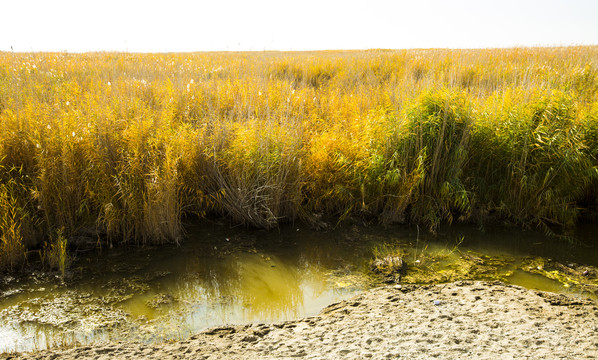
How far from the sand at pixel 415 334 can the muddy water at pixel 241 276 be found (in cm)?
36

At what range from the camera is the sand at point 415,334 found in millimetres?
2887

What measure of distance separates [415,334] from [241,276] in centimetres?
211

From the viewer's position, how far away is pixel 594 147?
5953 mm

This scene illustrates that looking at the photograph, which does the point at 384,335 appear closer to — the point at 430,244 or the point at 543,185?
the point at 430,244

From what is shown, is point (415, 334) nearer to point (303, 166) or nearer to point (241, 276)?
point (241, 276)

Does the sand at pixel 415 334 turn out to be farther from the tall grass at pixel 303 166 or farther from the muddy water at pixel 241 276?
the tall grass at pixel 303 166

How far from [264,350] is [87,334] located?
5.31 ft

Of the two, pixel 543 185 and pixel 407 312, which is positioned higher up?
pixel 543 185

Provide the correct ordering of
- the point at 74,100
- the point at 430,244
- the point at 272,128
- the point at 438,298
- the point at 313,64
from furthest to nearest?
1. the point at 313,64
2. the point at 74,100
3. the point at 272,128
4. the point at 430,244
5. the point at 438,298

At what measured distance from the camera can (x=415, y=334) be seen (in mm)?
3086

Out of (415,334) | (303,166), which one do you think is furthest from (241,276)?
(415,334)

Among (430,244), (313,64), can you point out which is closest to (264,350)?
(430,244)

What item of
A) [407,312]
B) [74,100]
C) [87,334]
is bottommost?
[87,334]

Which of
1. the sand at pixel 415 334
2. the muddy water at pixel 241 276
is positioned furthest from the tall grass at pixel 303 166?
the sand at pixel 415 334
